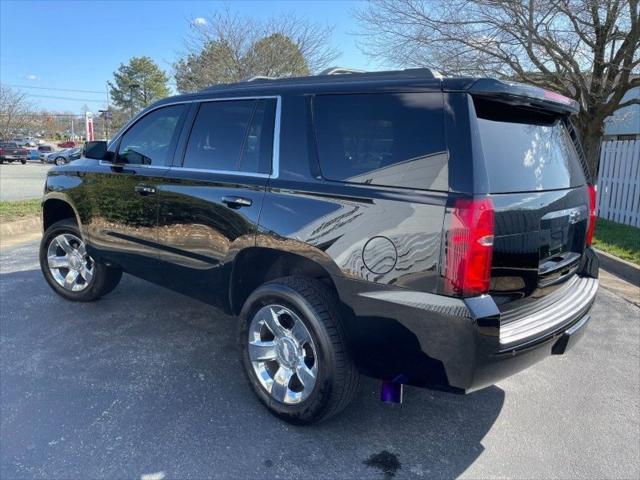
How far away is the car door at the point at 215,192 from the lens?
10.0 feet

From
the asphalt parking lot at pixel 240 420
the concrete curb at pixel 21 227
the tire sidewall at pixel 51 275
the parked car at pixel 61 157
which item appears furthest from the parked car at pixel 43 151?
the asphalt parking lot at pixel 240 420

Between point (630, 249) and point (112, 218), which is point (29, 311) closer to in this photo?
point (112, 218)

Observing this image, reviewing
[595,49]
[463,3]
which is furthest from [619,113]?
[463,3]

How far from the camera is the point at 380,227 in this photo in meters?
2.39

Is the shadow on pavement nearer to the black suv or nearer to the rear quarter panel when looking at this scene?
the black suv

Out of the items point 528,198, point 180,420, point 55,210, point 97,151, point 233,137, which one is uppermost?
point 233,137

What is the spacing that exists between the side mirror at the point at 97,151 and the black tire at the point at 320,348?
229 cm

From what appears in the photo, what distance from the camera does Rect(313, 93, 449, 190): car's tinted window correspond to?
2.31 metres

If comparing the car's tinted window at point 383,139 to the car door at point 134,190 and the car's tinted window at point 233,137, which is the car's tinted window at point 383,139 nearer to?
the car's tinted window at point 233,137

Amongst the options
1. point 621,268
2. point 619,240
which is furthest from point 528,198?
point 619,240

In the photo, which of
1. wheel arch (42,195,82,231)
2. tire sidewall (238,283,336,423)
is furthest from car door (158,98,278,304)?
wheel arch (42,195,82,231)

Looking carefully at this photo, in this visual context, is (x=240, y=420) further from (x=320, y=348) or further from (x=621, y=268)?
(x=621, y=268)

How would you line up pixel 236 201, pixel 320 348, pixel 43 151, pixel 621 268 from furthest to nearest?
pixel 43 151
pixel 621 268
pixel 236 201
pixel 320 348

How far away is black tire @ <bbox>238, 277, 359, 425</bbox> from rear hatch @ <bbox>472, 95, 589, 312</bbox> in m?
0.86
